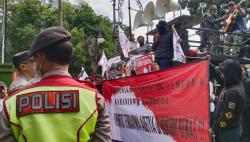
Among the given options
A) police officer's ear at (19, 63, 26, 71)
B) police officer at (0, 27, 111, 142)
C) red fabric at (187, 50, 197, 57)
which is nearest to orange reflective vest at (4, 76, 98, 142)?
police officer at (0, 27, 111, 142)

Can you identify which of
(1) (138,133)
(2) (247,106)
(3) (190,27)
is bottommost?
(1) (138,133)

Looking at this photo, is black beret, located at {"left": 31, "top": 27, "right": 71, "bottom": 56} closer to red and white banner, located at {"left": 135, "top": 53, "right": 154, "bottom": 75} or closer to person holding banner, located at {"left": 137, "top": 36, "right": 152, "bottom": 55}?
red and white banner, located at {"left": 135, "top": 53, "right": 154, "bottom": 75}

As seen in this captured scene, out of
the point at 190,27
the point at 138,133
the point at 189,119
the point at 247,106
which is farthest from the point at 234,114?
the point at 190,27

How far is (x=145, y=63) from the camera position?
8.45m

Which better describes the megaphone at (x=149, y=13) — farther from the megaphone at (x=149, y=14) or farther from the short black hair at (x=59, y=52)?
the short black hair at (x=59, y=52)

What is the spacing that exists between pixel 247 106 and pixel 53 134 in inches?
167

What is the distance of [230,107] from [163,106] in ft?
3.78

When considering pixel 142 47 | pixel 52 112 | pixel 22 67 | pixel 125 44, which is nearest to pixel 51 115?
pixel 52 112

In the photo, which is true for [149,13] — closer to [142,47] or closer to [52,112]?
[142,47]

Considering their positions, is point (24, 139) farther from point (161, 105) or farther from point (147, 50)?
point (147, 50)

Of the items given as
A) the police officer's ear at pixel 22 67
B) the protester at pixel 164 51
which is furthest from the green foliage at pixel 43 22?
the police officer's ear at pixel 22 67

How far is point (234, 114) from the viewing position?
5098mm

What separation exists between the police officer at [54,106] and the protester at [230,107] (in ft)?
9.30

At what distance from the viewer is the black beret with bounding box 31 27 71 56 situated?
2531mm
